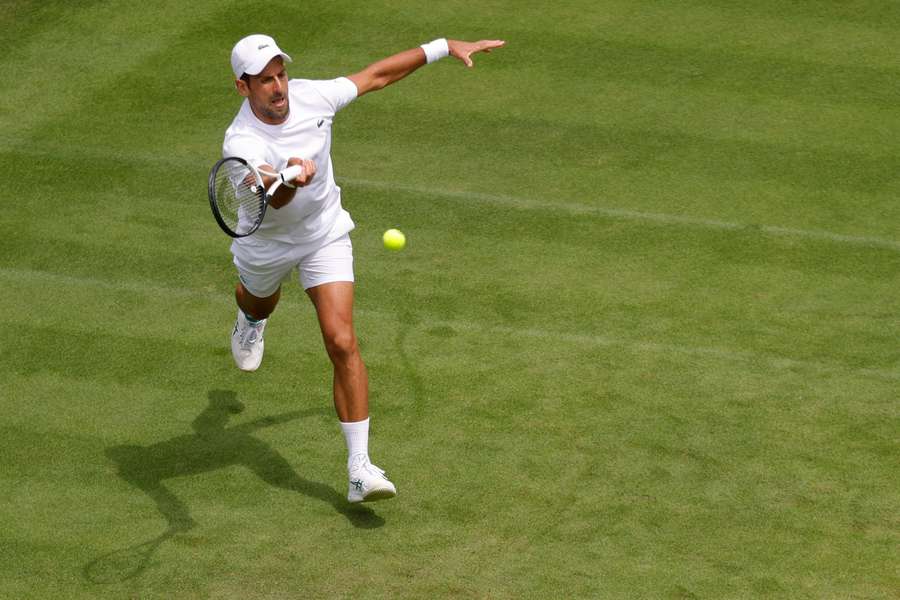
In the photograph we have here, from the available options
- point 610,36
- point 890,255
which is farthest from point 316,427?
point 610,36

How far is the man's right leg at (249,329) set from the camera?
874 centimetres

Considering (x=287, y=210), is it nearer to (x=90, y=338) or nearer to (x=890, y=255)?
(x=90, y=338)

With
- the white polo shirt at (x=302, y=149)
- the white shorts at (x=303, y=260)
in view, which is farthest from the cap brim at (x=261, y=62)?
the white shorts at (x=303, y=260)

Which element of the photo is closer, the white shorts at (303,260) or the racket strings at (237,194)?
the racket strings at (237,194)

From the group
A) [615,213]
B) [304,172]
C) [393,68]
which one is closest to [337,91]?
[393,68]

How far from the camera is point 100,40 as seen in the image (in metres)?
13.8

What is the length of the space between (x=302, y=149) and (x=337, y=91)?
0.50 m

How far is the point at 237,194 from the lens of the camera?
295 inches

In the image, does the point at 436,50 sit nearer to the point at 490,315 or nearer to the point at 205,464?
the point at 490,315

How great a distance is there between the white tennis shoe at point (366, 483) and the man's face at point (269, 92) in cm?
193

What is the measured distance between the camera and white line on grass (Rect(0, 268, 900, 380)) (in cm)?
903

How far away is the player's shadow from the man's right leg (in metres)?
0.26

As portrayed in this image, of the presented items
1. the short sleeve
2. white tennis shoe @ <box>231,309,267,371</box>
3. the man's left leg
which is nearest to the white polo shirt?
the short sleeve

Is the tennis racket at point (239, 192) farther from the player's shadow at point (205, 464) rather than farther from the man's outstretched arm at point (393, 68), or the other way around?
the player's shadow at point (205, 464)
